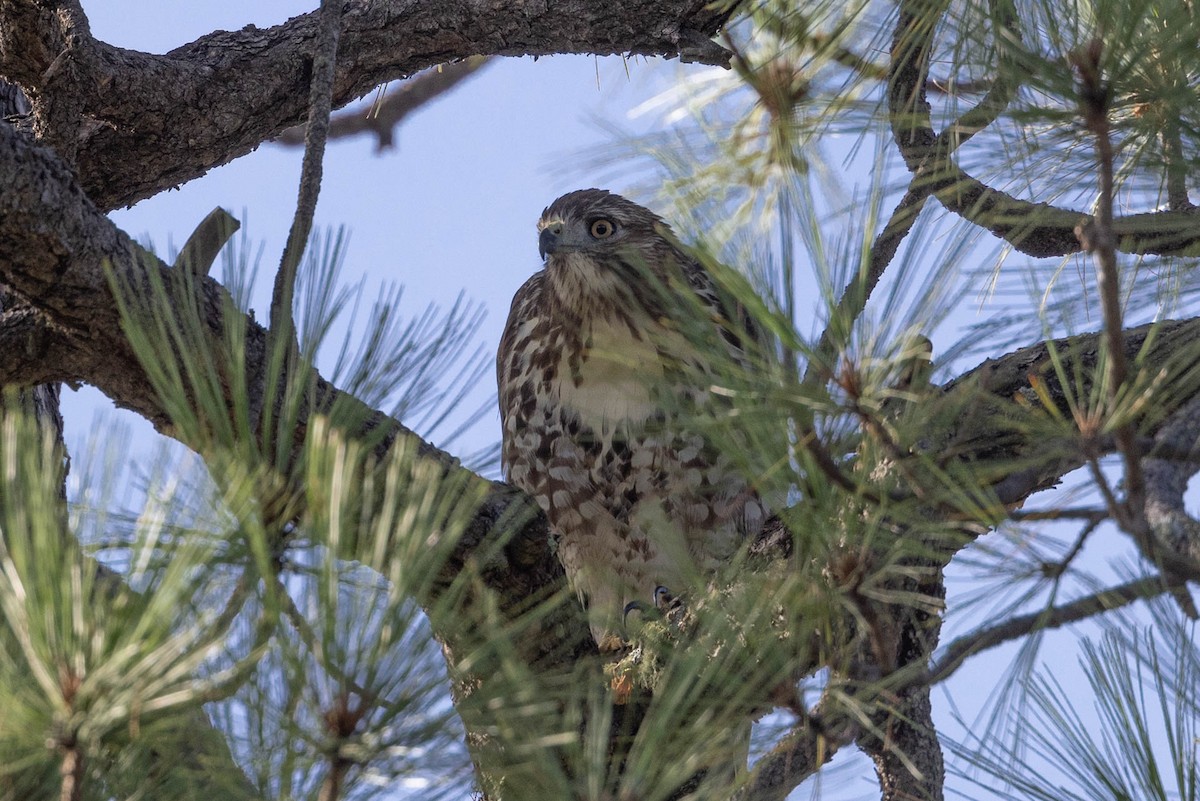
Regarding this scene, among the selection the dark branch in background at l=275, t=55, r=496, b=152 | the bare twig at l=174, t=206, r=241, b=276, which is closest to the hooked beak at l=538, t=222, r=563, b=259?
the dark branch in background at l=275, t=55, r=496, b=152

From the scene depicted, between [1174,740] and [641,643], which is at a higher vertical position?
[641,643]

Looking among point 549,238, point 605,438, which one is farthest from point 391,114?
point 605,438

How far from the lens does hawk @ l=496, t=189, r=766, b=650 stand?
12.4ft

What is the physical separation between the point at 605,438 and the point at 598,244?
743mm

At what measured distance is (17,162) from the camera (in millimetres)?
2252

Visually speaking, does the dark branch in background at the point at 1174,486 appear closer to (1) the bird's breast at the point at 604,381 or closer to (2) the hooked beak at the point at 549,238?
(1) the bird's breast at the point at 604,381

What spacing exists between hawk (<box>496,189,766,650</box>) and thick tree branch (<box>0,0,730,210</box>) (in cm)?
70

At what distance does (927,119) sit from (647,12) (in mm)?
1519

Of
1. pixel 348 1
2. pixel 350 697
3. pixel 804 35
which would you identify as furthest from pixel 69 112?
pixel 350 697

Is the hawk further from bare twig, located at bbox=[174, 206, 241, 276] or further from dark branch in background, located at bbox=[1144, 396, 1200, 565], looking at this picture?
dark branch in background, located at bbox=[1144, 396, 1200, 565]

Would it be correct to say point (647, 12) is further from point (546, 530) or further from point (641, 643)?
point (641, 643)

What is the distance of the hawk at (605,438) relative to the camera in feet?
12.4

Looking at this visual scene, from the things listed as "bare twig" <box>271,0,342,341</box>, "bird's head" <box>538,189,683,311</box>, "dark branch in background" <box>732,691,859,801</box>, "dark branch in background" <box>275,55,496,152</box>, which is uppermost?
"dark branch in background" <box>275,55,496,152</box>

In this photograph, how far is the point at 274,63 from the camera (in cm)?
357
